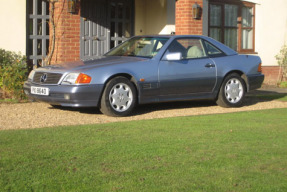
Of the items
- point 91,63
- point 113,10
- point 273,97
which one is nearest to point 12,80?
point 91,63

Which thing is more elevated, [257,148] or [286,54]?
[286,54]

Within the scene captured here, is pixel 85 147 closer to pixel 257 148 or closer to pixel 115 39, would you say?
pixel 257 148

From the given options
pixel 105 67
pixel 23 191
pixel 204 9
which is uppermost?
pixel 204 9

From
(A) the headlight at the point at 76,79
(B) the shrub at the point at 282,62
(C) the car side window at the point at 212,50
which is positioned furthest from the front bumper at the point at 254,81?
(B) the shrub at the point at 282,62

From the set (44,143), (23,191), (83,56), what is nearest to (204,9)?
(83,56)

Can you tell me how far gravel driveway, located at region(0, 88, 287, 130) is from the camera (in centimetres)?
845

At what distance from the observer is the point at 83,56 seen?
14.1 metres

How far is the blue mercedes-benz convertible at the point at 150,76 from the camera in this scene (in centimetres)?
895

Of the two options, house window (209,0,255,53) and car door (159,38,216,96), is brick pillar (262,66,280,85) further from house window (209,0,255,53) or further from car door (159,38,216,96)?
car door (159,38,216,96)

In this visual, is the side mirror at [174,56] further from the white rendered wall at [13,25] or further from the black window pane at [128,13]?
the black window pane at [128,13]

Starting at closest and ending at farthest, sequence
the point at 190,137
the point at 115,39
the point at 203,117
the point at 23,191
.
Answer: the point at 23,191 → the point at 190,137 → the point at 203,117 → the point at 115,39

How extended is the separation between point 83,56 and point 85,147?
8022mm

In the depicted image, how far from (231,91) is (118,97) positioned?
2625 mm

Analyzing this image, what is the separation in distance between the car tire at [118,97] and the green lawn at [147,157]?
0.84 m
